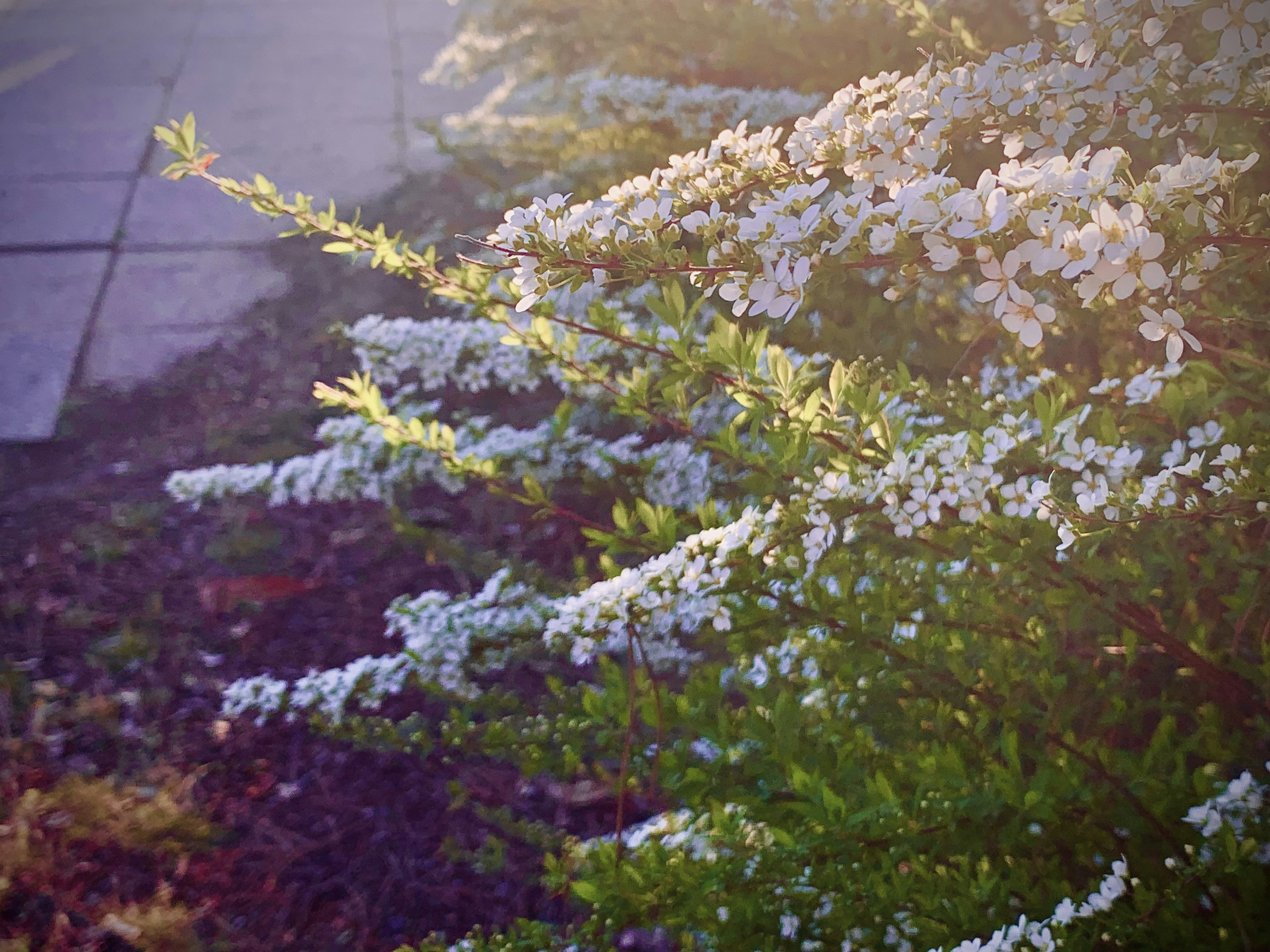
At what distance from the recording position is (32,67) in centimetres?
658

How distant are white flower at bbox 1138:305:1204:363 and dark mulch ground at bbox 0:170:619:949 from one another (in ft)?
5.97

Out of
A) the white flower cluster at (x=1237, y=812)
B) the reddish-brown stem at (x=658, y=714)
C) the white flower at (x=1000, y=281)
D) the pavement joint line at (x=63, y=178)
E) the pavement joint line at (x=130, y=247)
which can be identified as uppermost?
the white flower at (x=1000, y=281)

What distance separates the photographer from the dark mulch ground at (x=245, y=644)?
2.33 m

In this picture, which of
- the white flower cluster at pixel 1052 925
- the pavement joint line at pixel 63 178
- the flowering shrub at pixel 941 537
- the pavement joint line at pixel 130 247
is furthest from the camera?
the pavement joint line at pixel 63 178

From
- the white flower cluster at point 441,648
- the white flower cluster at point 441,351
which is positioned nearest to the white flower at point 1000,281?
the white flower cluster at point 441,648

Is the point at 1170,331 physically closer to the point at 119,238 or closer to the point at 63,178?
the point at 119,238

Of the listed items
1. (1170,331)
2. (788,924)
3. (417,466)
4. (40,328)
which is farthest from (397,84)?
(1170,331)

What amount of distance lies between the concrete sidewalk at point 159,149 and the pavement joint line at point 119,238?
12 mm

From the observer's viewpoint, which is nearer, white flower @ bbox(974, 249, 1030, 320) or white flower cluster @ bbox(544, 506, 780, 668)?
white flower @ bbox(974, 249, 1030, 320)

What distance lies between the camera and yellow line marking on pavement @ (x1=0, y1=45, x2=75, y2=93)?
250 inches

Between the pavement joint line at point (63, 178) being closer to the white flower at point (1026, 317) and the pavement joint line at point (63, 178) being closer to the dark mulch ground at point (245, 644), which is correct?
the dark mulch ground at point (245, 644)

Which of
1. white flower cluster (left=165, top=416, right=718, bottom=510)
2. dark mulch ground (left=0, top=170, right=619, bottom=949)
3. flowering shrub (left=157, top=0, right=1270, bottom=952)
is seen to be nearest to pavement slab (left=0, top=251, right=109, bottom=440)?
dark mulch ground (left=0, top=170, right=619, bottom=949)

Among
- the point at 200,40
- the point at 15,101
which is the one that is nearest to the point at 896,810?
the point at 15,101

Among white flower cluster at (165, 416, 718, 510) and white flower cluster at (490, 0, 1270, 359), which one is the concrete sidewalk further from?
white flower cluster at (490, 0, 1270, 359)
